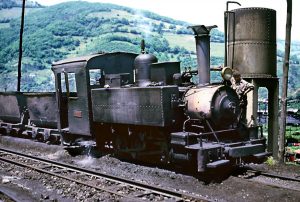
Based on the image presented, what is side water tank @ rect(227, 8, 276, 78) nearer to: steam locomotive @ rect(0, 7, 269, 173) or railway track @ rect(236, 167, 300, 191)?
steam locomotive @ rect(0, 7, 269, 173)

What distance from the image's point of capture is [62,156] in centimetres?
1207

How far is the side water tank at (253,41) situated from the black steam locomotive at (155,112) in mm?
2398

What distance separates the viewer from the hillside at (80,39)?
84812 millimetres

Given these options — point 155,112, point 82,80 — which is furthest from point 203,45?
point 82,80

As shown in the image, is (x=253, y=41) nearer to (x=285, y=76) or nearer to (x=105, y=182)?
(x=285, y=76)

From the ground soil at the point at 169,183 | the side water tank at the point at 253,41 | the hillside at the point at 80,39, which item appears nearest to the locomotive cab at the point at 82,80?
the ground soil at the point at 169,183

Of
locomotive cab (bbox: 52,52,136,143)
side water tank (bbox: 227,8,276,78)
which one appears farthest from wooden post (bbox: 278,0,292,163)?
locomotive cab (bbox: 52,52,136,143)

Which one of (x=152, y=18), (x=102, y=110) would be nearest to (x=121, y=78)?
(x=102, y=110)

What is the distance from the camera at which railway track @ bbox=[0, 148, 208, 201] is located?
22.5ft

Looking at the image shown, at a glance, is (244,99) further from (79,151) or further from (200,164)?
(79,151)

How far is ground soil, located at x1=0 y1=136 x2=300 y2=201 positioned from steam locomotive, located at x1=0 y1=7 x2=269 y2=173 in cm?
39

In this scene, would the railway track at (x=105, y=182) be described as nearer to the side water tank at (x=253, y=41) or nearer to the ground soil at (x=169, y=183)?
the ground soil at (x=169, y=183)

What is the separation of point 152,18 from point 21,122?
151m

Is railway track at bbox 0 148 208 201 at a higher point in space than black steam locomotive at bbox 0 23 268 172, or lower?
lower
